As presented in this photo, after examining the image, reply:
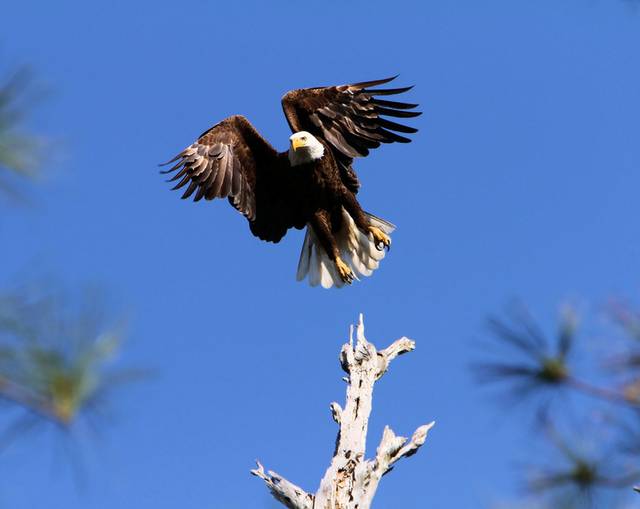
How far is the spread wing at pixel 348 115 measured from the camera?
21.9ft

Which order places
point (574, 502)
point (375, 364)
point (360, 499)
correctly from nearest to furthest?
point (574, 502) → point (360, 499) → point (375, 364)

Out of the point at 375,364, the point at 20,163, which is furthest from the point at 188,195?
the point at 20,163

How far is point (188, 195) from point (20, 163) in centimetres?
494

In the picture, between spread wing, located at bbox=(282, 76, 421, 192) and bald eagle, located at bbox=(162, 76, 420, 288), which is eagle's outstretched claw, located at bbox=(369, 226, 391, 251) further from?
spread wing, located at bbox=(282, 76, 421, 192)

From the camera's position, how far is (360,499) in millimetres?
4578

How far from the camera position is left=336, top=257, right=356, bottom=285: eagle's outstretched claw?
6.89m

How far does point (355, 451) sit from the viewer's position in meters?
4.72

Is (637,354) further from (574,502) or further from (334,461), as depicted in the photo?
A: (334,461)

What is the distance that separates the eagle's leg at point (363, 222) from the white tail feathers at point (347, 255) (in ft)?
0.24

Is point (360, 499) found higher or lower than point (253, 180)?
lower

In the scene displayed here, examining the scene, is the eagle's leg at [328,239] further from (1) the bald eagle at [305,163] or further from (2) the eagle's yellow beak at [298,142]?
(2) the eagle's yellow beak at [298,142]

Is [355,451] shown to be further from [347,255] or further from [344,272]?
[347,255]

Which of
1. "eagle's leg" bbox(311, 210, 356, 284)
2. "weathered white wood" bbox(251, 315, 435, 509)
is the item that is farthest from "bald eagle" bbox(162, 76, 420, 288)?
"weathered white wood" bbox(251, 315, 435, 509)

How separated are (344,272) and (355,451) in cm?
231
